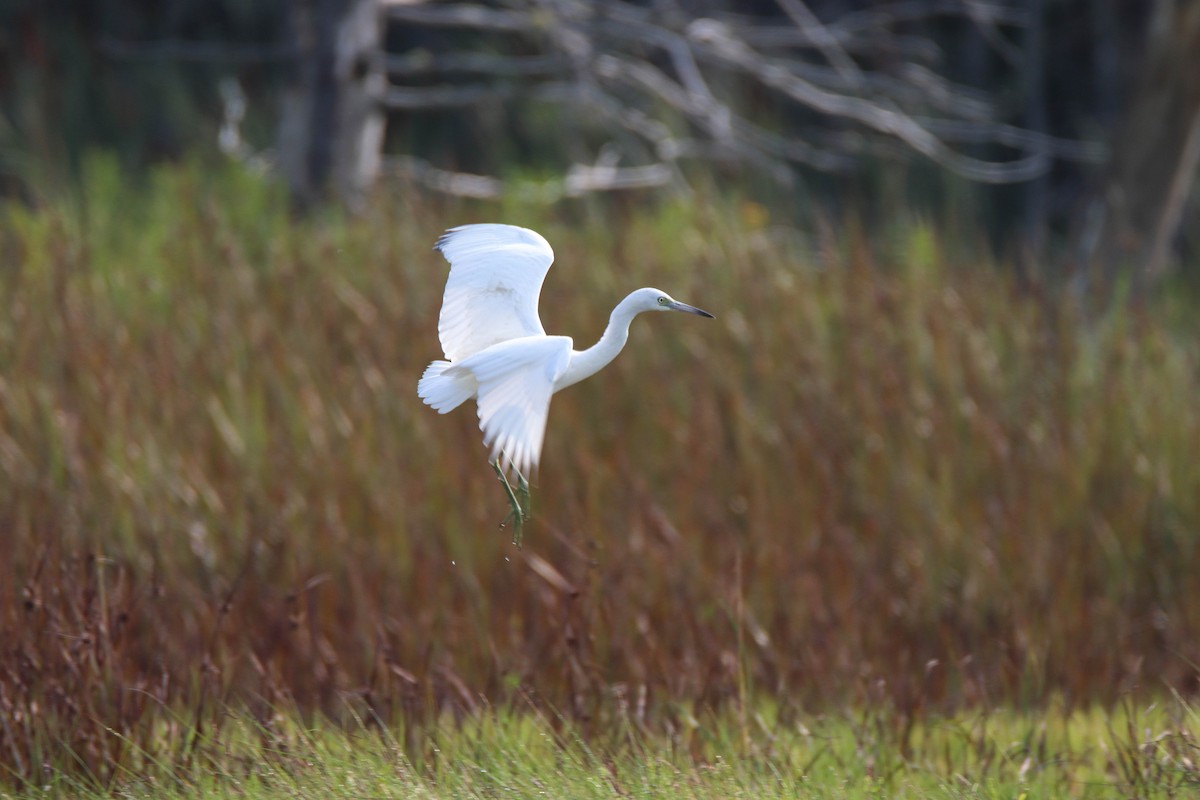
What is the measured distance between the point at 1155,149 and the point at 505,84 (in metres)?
3.67

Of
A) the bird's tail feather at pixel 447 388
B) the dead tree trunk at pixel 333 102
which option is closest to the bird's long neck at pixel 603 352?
the bird's tail feather at pixel 447 388

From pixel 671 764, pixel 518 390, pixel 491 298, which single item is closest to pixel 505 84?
pixel 671 764

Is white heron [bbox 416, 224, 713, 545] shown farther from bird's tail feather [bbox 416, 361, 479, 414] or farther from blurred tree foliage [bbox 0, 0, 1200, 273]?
blurred tree foliage [bbox 0, 0, 1200, 273]

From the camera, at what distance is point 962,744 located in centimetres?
354

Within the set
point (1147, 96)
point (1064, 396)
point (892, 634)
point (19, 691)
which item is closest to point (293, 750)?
point (19, 691)

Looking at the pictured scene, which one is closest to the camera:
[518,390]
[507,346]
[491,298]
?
[518,390]

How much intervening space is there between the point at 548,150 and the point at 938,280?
15.2 feet

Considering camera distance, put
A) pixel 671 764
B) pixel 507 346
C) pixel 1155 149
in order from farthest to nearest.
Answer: pixel 1155 149 < pixel 671 764 < pixel 507 346

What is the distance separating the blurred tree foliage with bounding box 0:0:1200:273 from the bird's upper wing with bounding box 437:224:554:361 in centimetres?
538

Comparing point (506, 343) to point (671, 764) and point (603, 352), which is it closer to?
point (603, 352)

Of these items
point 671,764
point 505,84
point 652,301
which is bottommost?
point 671,764

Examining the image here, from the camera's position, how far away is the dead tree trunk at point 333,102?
6.51 meters

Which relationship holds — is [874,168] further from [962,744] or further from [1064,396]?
[962,744]

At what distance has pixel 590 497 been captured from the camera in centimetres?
443
